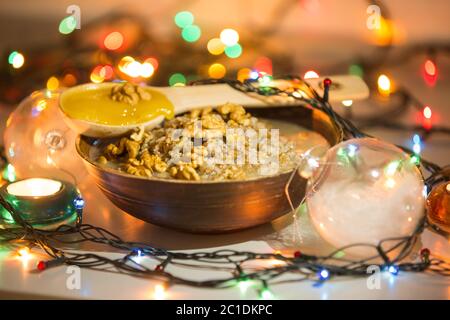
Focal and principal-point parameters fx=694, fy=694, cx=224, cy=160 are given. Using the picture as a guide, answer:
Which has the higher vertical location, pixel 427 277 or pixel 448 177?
pixel 448 177

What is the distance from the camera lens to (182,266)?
2.13 ft

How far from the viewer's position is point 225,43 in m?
1.29

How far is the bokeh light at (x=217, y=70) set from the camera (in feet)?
3.95

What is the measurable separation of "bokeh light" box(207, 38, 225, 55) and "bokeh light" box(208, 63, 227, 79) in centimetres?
5

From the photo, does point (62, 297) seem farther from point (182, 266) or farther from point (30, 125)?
point (30, 125)

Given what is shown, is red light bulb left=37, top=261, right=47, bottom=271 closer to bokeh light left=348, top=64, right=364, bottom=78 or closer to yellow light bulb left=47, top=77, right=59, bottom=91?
yellow light bulb left=47, top=77, right=59, bottom=91

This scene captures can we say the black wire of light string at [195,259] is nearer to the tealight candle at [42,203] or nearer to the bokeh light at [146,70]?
the tealight candle at [42,203]

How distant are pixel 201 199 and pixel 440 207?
0.25m

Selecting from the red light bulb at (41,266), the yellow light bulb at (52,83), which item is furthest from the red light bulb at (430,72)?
the red light bulb at (41,266)

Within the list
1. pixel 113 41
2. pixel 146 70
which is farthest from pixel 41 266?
pixel 113 41

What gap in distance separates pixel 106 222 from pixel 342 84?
33 cm
